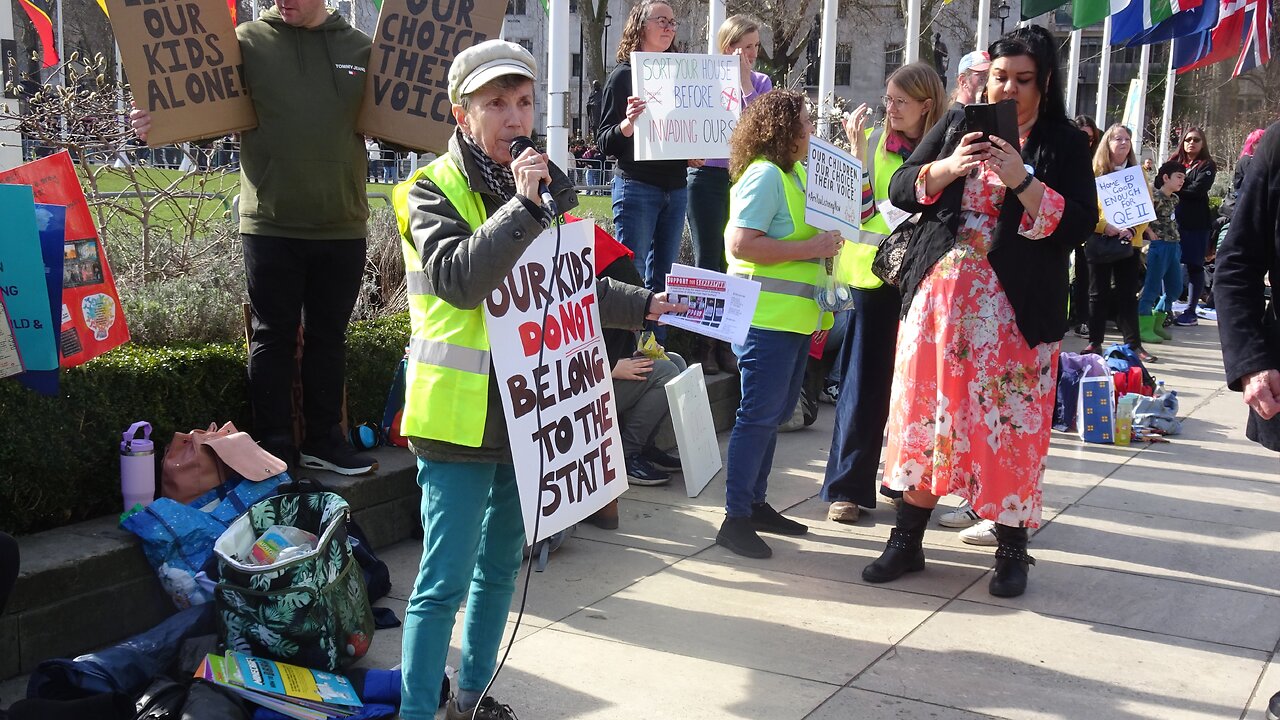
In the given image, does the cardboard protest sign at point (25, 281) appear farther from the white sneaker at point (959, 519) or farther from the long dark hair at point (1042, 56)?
the white sneaker at point (959, 519)

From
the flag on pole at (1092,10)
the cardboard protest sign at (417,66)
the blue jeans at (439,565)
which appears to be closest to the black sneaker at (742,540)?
the cardboard protest sign at (417,66)

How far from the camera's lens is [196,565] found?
14.0ft

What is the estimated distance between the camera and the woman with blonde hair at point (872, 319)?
5500 mm

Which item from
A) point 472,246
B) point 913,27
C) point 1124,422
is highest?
point 913,27

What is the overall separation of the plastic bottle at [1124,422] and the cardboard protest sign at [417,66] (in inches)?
190

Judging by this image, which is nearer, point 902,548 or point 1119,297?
point 902,548

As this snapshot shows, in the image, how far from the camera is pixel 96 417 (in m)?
4.46

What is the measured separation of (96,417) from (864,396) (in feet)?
10.6

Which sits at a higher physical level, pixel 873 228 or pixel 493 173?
pixel 493 173

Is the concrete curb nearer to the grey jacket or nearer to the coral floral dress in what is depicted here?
the grey jacket

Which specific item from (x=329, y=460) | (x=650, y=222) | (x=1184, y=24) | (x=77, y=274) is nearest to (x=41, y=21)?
(x=650, y=222)

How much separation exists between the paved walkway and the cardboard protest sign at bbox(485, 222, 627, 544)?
804 millimetres

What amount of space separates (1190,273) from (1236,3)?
629cm

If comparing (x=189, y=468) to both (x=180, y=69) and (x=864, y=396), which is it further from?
(x=864, y=396)
